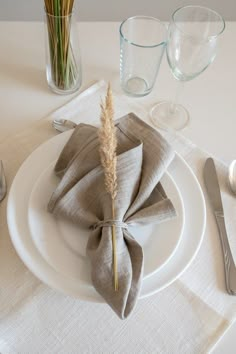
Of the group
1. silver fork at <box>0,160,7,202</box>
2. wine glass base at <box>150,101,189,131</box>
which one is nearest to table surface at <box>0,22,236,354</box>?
wine glass base at <box>150,101,189,131</box>

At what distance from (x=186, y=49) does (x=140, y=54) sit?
13 centimetres

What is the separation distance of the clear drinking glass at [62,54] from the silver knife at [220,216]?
326 millimetres

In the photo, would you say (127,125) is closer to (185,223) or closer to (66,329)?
(185,223)

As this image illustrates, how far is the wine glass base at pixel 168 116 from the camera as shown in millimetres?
729

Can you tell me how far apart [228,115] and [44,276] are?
1.68ft

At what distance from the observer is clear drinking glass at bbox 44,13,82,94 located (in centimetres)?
64

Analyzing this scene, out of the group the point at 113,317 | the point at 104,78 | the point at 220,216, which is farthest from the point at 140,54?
the point at 113,317

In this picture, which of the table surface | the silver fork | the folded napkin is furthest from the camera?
the table surface

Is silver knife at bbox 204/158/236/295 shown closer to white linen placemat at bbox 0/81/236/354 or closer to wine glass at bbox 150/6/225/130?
white linen placemat at bbox 0/81/236/354

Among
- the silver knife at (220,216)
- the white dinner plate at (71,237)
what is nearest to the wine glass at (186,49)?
the silver knife at (220,216)

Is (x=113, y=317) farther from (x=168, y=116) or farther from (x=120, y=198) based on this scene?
(x=168, y=116)

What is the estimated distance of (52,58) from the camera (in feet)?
2.27

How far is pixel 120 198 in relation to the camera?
0.49 meters

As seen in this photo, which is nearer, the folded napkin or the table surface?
the folded napkin
